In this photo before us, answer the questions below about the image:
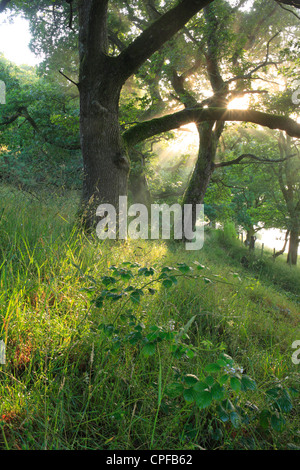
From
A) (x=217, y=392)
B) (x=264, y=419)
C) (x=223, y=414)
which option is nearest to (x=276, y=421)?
(x=264, y=419)

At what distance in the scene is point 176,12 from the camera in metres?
4.54

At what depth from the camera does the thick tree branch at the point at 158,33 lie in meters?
4.46

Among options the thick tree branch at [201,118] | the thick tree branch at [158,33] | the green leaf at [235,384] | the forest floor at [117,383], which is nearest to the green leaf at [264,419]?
the forest floor at [117,383]

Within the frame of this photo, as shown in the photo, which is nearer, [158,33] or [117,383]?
[117,383]

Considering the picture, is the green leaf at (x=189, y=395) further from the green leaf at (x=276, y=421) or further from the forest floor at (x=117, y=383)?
the green leaf at (x=276, y=421)

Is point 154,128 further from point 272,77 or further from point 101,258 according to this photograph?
point 272,77

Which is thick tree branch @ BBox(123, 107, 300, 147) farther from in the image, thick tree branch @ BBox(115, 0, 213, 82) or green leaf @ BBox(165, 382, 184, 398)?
green leaf @ BBox(165, 382, 184, 398)

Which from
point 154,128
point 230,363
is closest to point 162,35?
point 154,128

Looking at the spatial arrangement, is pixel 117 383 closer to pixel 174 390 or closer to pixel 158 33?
pixel 174 390

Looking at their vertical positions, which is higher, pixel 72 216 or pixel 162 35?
pixel 162 35

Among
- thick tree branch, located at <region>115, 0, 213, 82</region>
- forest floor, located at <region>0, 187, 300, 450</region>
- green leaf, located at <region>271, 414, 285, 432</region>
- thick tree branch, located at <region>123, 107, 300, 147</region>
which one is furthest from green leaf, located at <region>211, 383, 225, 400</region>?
thick tree branch, located at <region>123, 107, 300, 147</region>

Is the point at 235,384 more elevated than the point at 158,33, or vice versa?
the point at 158,33

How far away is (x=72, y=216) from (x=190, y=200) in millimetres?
7116

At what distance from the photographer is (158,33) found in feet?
15.2
